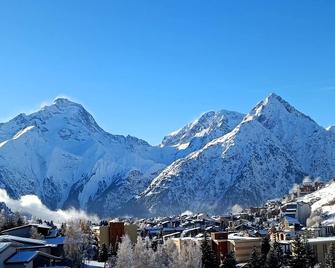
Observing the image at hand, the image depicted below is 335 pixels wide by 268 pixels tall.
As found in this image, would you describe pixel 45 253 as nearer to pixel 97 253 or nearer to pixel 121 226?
pixel 97 253

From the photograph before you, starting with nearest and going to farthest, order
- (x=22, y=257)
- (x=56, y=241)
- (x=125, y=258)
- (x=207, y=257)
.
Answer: (x=22, y=257), (x=125, y=258), (x=56, y=241), (x=207, y=257)

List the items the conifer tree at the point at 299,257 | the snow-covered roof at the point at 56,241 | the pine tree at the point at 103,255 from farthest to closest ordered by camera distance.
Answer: the pine tree at the point at 103,255, the snow-covered roof at the point at 56,241, the conifer tree at the point at 299,257

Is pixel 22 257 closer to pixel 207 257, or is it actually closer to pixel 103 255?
pixel 103 255

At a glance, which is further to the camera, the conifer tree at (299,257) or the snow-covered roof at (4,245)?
the conifer tree at (299,257)

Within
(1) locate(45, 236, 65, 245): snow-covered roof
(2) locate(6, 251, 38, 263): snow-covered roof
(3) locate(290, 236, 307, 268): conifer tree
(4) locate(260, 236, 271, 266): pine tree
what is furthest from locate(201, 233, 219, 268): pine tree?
(2) locate(6, 251, 38, 263): snow-covered roof

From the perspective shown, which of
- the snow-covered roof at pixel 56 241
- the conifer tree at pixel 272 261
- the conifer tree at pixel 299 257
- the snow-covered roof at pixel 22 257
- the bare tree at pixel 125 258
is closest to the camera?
the snow-covered roof at pixel 22 257

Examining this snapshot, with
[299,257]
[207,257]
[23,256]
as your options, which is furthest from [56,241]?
[299,257]

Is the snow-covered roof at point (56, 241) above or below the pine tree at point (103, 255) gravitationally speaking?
above

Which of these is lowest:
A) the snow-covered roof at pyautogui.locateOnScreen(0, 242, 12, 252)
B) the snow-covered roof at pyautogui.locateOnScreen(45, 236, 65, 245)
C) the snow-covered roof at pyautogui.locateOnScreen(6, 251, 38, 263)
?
the snow-covered roof at pyautogui.locateOnScreen(6, 251, 38, 263)

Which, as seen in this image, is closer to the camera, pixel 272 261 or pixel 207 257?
pixel 272 261

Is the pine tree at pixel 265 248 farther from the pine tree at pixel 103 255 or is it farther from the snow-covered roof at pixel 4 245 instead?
the snow-covered roof at pixel 4 245

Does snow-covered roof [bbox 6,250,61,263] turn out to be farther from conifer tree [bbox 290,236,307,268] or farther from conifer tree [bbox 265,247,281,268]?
conifer tree [bbox 290,236,307,268]

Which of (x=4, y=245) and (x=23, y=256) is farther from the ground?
(x=4, y=245)

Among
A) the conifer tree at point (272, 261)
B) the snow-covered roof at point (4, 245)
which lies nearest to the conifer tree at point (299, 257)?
the conifer tree at point (272, 261)
